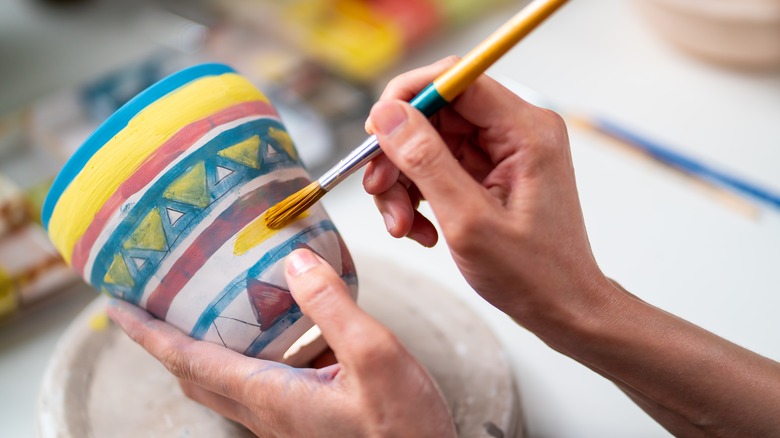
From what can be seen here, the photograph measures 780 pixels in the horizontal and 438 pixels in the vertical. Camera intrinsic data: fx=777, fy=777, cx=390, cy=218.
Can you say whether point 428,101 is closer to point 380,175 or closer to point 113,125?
point 380,175

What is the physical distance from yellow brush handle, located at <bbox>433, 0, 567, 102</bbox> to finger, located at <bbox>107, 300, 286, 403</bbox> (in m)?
0.21

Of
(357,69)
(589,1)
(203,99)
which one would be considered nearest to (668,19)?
(589,1)

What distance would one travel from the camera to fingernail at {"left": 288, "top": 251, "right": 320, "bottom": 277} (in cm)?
50

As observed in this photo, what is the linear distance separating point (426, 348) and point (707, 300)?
29cm

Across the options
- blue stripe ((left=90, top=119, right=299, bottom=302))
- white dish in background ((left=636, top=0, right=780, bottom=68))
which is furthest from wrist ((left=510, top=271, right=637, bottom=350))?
white dish in background ((left=636, top=0, right=780, bottom=68))

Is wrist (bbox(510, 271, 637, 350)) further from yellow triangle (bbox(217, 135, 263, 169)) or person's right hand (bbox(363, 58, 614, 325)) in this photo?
yellow triangle (bbox(217, 135, 263, 169))

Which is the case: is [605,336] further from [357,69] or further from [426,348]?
[357,69]

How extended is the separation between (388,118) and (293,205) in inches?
3.9

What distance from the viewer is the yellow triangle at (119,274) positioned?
52cm

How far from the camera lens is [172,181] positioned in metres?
0.50

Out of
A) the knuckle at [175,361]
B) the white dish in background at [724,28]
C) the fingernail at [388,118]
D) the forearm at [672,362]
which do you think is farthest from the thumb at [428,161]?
the white dish in background at [724,28]

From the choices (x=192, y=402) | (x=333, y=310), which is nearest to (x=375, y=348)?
(x=333, y=310)

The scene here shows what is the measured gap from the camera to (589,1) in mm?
1198

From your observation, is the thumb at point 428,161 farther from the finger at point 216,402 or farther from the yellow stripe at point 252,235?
the finger at point 216,402
